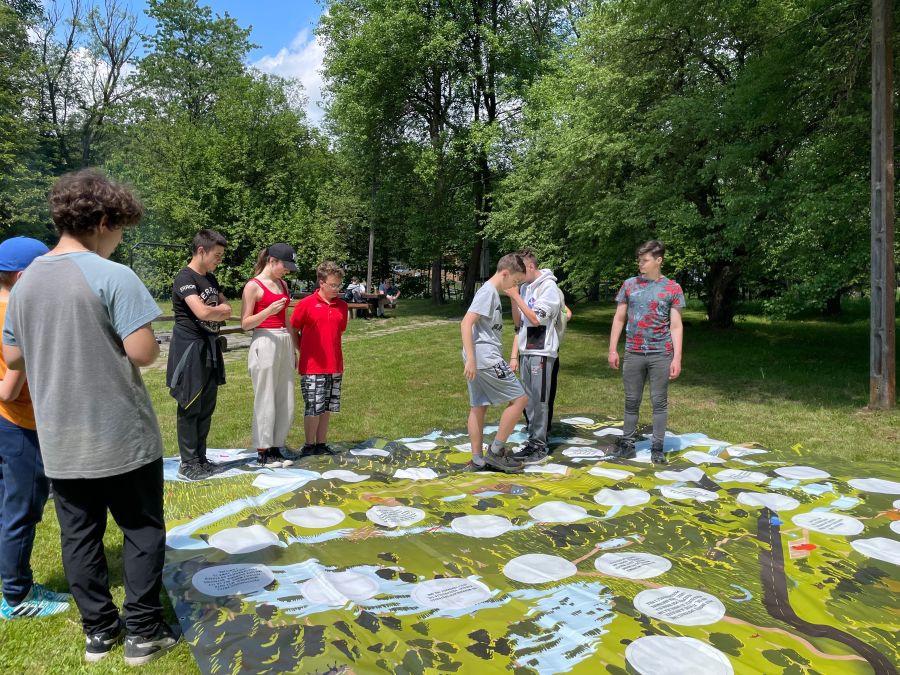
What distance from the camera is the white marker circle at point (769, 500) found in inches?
159

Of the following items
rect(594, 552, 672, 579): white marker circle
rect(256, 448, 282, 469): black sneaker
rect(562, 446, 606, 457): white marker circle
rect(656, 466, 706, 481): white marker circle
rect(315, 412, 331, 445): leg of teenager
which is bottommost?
rect(562, 446, 606, 457): white marker circle

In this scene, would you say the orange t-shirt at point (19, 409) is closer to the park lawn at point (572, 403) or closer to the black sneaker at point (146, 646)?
the park lawn at point (572, 403)

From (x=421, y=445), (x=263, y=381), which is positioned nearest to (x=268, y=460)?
(x=263, y=381)

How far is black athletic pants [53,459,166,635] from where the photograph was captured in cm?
242

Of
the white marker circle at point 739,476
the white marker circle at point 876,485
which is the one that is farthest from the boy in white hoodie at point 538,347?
the white marker circle at point 876,485

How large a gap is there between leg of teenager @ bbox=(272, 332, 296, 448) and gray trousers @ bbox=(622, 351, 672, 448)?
2987 millimetres

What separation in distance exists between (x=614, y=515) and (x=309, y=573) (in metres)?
1.99

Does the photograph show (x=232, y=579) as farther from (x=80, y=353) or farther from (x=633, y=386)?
(x=633, y=386)

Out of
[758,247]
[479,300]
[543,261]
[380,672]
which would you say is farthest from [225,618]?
[543,261]

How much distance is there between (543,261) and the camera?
16609mm

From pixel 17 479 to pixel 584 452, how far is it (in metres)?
4.37

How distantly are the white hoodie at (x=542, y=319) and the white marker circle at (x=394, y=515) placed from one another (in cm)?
219

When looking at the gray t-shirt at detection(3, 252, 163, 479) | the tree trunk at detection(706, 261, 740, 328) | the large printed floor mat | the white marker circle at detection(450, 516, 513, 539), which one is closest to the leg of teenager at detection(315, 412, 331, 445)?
the large printed floor mat

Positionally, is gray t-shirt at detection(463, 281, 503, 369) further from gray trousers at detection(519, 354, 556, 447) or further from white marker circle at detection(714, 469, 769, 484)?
white marker circle at detection(714, 469, 769, 484)
